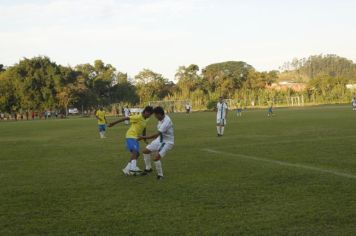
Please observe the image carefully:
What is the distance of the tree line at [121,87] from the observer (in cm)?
7688

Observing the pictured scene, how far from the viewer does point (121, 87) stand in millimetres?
94438

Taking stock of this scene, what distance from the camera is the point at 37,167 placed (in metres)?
12.6

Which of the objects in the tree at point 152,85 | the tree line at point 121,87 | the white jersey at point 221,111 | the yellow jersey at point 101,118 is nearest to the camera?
the white jersey at point 221,111

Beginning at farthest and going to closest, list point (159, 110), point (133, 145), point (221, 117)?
point (221, 117), point (133, 145), point (159, 110)

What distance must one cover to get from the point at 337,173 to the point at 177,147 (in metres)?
8.10

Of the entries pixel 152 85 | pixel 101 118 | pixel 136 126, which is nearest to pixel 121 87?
pixel 152 85

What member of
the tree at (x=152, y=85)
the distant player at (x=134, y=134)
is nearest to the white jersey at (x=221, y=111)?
the distant player at (x=134, y=134)

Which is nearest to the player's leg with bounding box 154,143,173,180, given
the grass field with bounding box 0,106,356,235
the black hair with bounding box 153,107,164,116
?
the grass field with bounding box 0,106,356,235

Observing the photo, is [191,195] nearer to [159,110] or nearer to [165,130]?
[165,130]

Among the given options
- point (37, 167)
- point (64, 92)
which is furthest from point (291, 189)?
point (64, 92)

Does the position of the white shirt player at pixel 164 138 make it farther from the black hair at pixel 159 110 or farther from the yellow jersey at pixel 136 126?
the yellow jersey at pixel 136 126

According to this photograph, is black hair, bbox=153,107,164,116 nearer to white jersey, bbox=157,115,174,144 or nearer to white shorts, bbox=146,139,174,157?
white jersey, bbox=157,115,174,144

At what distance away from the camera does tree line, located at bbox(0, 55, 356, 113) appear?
76875 millimetres

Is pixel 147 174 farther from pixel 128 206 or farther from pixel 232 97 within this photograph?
pixel 232 97
